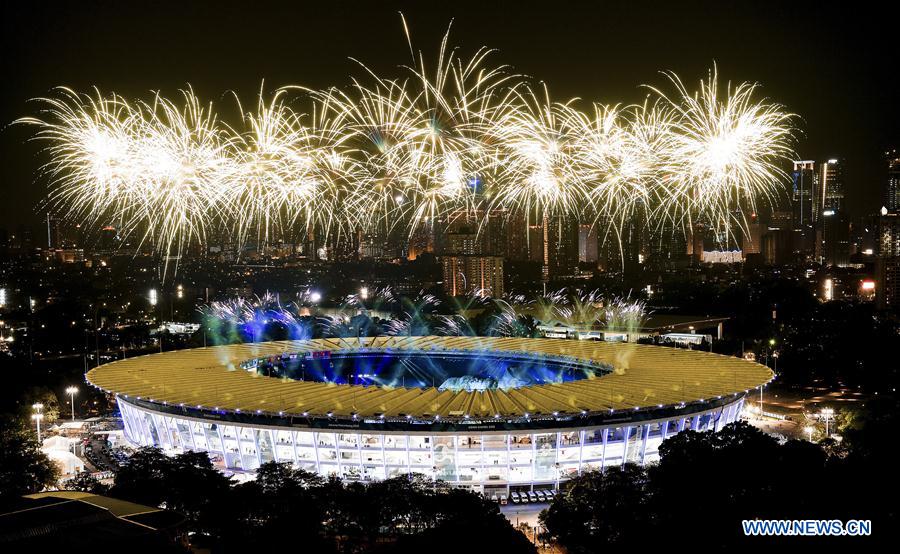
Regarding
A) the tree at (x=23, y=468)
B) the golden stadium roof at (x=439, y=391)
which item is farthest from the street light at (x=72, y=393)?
the tree at (x=23, y=468)

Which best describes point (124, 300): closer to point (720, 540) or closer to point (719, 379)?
point (719, 379)

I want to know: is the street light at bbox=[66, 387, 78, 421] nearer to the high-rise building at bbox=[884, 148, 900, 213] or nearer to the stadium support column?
the stadium support column

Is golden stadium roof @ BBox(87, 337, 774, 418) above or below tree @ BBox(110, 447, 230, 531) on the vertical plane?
above

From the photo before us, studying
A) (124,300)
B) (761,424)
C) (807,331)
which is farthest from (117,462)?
(124,300)

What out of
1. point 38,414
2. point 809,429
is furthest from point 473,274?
point 38,414

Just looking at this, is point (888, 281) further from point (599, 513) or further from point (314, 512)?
point (314, 512)

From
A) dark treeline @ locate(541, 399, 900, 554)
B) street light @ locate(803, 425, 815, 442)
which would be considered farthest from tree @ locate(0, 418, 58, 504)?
street light @ locate(803, 425, 815, 442)

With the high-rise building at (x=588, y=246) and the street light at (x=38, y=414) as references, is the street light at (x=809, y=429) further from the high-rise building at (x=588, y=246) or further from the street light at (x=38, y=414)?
the high-rise building at (x=588, y=246)
